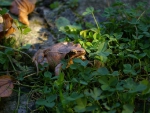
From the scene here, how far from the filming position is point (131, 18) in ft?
6.60

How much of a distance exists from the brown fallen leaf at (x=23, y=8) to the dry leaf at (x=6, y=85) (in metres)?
0.73

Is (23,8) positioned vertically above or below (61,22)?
above

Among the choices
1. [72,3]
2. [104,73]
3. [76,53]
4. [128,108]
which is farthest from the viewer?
[72,3]

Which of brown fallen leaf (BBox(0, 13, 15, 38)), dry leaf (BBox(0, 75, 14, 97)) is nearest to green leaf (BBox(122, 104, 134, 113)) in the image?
dry leaf (BBox(0, 75, 14, 97))

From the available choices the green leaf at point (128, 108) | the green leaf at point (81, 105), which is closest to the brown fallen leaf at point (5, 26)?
the green leaf at point (81, 105)

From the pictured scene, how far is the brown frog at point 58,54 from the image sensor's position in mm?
1727

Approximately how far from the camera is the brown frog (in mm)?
1727

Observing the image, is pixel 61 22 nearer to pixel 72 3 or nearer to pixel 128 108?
pixel 72 3

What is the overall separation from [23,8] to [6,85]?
0.94 m

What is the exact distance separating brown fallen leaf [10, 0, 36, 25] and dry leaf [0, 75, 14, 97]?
73cm

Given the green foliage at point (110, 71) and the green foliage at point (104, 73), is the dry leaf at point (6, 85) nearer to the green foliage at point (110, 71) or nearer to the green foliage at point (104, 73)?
the green foliage at point (104, 73)

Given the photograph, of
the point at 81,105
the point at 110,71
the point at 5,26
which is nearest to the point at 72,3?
the point at 5,26

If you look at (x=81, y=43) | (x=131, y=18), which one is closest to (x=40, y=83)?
(x=81, y=43)

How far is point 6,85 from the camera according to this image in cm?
162
